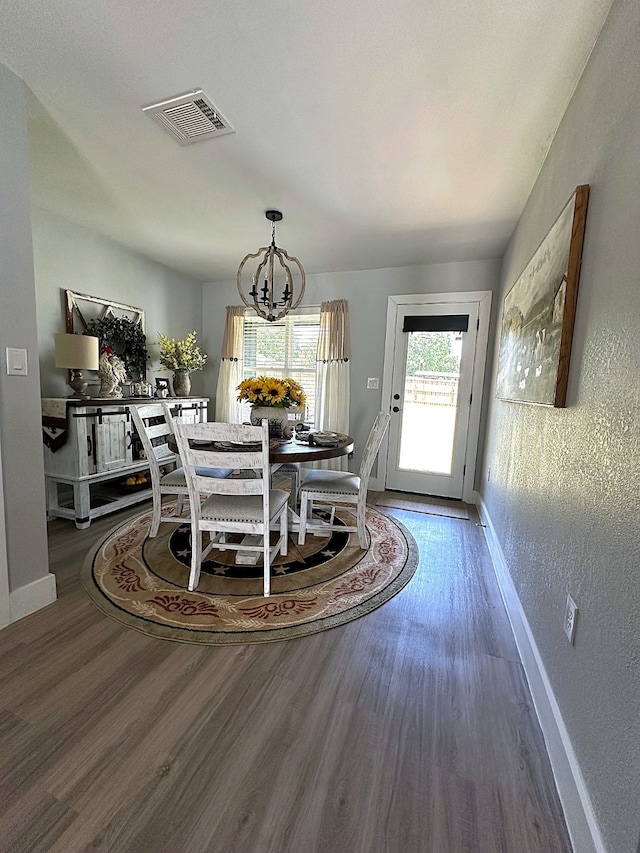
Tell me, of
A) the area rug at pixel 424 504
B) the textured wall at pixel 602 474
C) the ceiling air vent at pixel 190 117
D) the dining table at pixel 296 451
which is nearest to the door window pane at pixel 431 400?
the area rug at pixel 424 504

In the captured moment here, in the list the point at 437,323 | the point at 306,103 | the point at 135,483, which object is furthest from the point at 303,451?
the point at 437,323

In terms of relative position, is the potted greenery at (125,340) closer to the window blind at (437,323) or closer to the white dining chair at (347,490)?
the white dining chair at (347,490)

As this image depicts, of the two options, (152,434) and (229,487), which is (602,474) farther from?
(152,434)

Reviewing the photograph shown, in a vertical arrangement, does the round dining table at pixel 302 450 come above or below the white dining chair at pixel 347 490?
above

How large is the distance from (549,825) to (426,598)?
104cm

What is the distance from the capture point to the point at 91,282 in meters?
3.25

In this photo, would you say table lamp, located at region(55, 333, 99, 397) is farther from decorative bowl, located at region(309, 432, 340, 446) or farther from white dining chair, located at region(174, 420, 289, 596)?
decorative bowl, located at region(309, 432, 340, 446)

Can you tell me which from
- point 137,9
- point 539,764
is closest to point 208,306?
point 137,9

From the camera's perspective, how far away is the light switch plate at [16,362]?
1.62 meters

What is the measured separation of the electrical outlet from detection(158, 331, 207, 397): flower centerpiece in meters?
3.85

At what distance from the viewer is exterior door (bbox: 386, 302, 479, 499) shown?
3.62m

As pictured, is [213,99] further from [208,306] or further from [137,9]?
[208,306]

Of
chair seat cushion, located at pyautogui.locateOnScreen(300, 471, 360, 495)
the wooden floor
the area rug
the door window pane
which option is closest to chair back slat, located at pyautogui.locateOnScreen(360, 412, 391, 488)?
chair seat cushion, located at pyautogui.locateOnScreen(300, 471, 360, 495)

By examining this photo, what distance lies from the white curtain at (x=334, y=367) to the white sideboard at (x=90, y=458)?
6.08 ft
